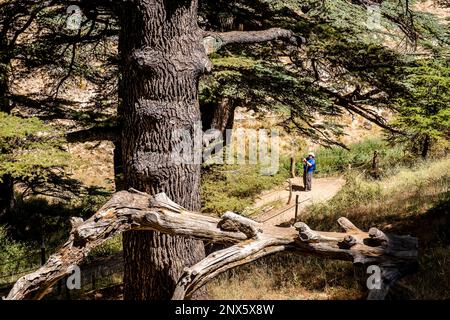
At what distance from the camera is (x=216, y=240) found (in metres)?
4.43

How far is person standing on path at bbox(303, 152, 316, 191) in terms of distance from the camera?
16.3 meters

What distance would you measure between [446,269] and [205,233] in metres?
4.34

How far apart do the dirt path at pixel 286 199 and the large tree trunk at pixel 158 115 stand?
8030mm

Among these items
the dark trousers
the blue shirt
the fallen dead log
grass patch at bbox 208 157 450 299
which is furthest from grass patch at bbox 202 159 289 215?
the dark trousers

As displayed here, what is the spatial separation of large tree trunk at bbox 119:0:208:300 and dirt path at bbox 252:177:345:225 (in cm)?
803

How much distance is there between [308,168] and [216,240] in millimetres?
12778

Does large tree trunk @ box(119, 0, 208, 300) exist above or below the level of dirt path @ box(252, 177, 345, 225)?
above

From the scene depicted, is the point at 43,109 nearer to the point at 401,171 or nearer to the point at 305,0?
the point at 305,0

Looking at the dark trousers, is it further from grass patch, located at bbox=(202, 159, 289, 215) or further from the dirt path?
grass patch, located at bbox=(202, 159, 289, 215)

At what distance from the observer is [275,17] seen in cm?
837

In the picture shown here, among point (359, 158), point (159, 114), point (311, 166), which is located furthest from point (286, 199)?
point (159, 114)

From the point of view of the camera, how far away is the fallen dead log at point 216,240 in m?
4.04
